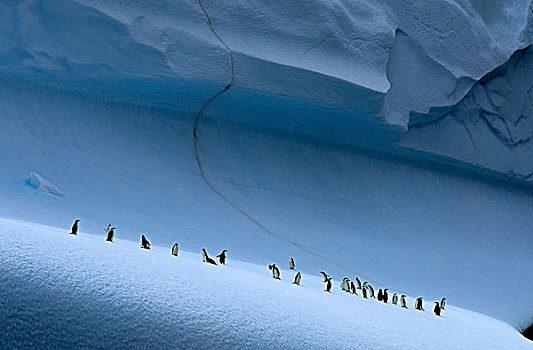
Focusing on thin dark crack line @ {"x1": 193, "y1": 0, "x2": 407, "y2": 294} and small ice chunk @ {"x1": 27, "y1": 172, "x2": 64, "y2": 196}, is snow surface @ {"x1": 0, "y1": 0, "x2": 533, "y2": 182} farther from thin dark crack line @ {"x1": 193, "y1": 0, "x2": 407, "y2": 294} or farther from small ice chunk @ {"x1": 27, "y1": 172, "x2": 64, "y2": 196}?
small ice chunk @ {"x1": 27, "y1": 172, "x2": 64, "y2": 196}

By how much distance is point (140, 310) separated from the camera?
137 cm

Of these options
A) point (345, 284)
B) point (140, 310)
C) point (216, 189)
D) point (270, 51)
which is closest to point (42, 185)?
point (216, 189)

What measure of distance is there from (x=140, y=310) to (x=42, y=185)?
3685mm

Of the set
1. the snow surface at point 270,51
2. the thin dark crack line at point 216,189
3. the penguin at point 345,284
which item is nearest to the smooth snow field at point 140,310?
the penguin at point 345,284

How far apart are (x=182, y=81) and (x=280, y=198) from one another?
4.52 feet

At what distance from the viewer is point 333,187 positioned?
20.6 ft

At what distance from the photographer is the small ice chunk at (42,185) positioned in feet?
15.7

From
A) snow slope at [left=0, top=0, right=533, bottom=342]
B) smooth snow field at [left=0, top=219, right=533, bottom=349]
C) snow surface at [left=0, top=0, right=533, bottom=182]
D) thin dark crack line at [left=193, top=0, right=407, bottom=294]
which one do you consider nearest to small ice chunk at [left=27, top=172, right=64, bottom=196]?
snow slope at [left=0, top=0, right=533, bottom=342]

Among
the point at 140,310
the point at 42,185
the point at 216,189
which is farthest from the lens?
the point at 216,189

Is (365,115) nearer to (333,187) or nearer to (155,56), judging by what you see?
(333,187)

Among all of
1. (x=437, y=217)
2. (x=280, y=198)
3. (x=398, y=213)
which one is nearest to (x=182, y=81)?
(x=280, y=198)

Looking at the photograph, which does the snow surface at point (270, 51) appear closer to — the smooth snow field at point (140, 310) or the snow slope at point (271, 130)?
the snow slope at point (271, 130)

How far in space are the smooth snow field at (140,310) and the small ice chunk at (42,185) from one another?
2.96 m

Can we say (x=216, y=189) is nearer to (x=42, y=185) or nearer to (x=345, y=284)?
(x=42, y=185)
